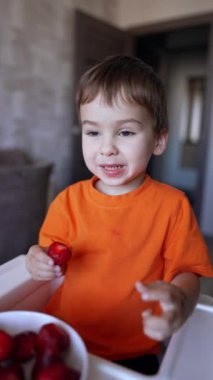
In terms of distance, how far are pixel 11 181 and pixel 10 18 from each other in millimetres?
1520

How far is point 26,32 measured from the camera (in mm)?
2736

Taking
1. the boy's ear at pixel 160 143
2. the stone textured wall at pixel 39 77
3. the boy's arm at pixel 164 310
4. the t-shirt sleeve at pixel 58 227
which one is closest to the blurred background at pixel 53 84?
the stone textured wall at pixel 39 77

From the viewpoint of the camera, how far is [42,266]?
0.60m

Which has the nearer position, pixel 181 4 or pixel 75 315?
pixel 75 315

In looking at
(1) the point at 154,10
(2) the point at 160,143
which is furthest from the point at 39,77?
(2) the point at 160,143

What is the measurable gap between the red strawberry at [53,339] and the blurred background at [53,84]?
145cm

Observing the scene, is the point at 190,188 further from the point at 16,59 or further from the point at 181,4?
the point at 16,59

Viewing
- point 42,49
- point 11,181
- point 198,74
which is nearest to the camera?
point 11,181

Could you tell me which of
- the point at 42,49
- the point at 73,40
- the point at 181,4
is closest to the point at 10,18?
the point at 42,49

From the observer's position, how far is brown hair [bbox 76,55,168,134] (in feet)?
2.14

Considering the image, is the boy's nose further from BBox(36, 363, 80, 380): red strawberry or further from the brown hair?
BBox(36, 363, 80, 380): red strawberry

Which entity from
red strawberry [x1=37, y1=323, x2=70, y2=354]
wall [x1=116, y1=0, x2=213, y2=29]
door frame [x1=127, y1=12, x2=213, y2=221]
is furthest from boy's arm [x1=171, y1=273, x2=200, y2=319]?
wall [x1=116, y1=0, x2=213, y2=29]

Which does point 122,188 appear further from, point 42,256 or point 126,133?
point 42,256

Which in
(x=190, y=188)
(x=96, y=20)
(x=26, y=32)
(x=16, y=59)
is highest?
(x=96, y=20)
